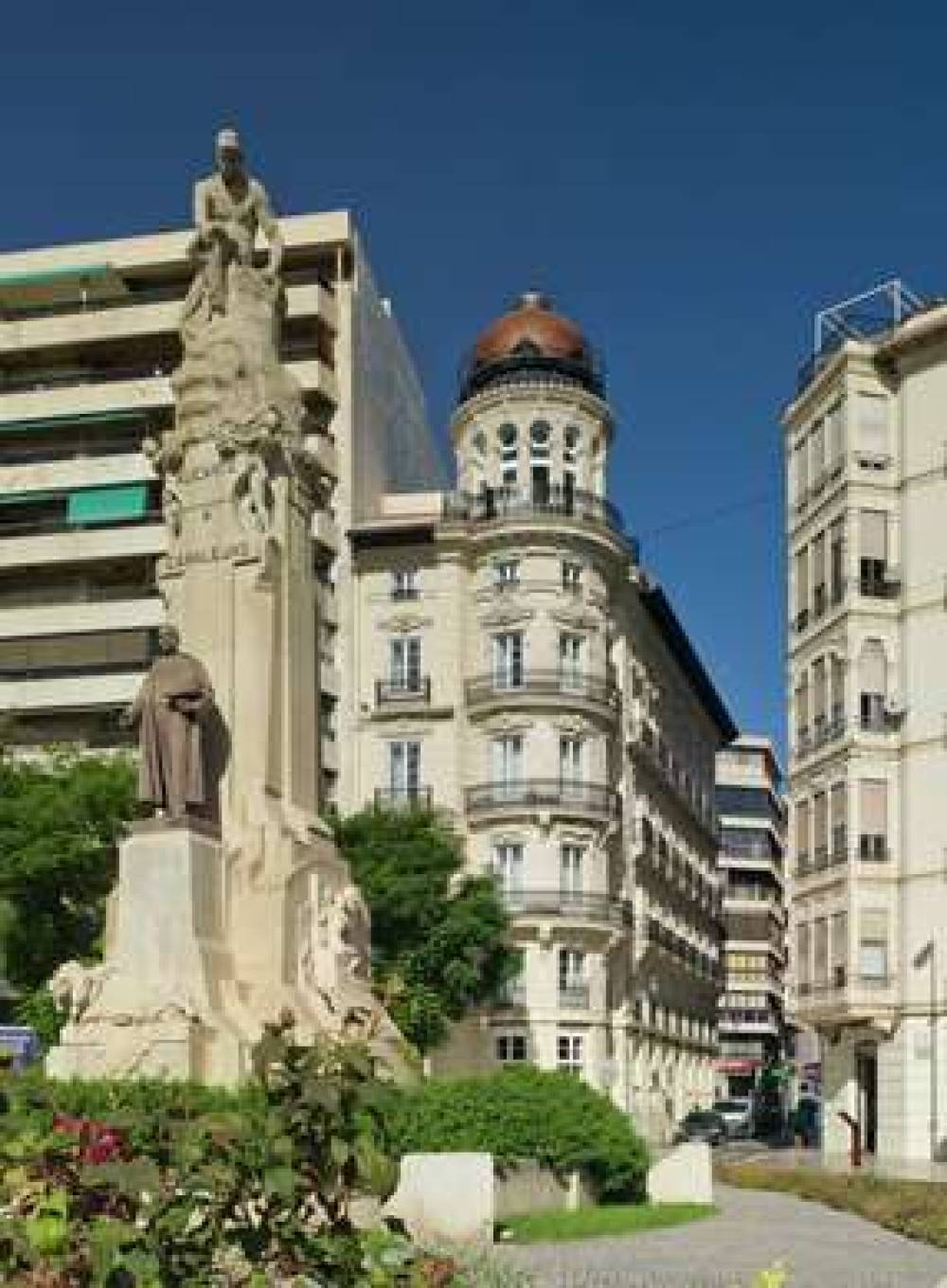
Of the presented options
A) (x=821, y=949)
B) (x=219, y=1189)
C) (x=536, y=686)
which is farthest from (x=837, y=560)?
(x=219, y=1189)

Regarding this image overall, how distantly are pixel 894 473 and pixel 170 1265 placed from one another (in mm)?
48277

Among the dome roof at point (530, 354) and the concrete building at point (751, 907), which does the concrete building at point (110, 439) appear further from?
the concrete building at point (751, 907)

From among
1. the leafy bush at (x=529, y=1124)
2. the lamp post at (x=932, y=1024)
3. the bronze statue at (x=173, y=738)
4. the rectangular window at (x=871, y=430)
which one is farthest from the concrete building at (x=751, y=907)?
the bronze statue at (x=173, y=738)

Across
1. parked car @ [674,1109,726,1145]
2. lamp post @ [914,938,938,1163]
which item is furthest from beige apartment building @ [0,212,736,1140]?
lamp post @ [914,938,938,1163]

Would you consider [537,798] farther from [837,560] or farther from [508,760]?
[837,560]

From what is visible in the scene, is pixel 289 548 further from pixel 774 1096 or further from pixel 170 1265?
pixel 774 1096

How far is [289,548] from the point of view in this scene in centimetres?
2494

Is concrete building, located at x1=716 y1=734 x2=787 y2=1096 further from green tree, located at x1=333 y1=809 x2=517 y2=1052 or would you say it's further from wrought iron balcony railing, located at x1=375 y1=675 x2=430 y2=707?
green tree, located at x1=333 y1=809 x2=517 y2=1052

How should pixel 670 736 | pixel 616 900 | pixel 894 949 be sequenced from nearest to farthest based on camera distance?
pixel 894 949 < pixel 616 900 < pixel 670 736

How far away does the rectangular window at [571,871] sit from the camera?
214ft

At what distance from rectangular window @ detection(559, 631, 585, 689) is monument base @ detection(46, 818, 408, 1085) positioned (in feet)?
139

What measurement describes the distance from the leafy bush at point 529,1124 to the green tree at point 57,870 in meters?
25.2

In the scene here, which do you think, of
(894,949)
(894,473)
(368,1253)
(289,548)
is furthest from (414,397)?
(368,1253)

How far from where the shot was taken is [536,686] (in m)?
65.9
